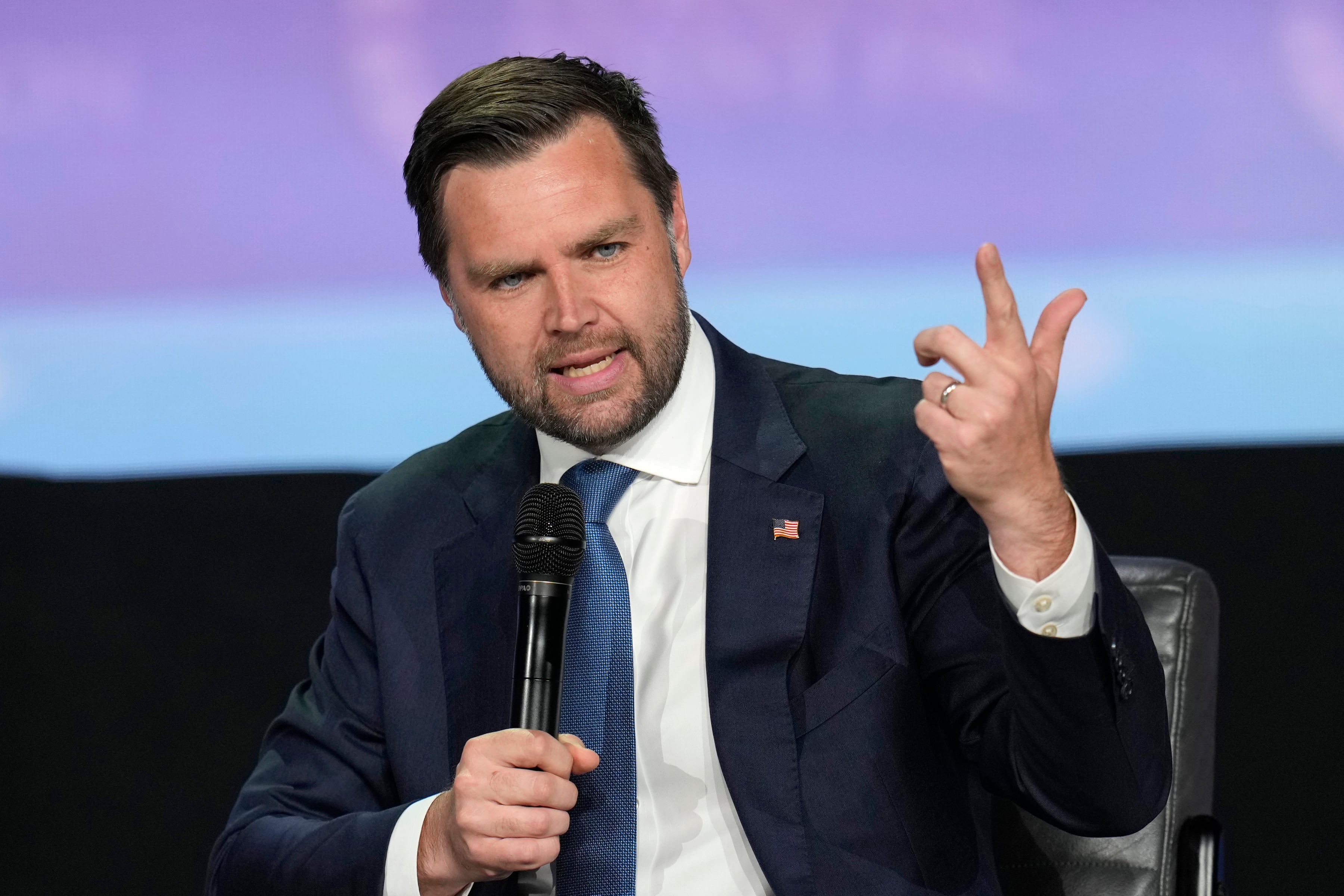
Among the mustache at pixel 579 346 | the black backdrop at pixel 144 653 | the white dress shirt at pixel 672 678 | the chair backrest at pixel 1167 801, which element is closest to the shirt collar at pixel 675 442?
the white dress shirt at pixel 672 678

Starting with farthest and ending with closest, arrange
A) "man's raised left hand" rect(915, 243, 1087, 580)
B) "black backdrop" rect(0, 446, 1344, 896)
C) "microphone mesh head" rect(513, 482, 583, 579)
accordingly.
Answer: "black backdrop" rect(0, 446, 1344, 896), "microphone mesh head" rect(513, 482, 583, 579), "man's raised left hand" rect(915, 243, 1087, 580)

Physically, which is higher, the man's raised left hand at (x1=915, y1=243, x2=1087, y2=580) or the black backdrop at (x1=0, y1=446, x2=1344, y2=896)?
the man's raised left hand at (x1=915, y1=243, x2=1087, y2=580)

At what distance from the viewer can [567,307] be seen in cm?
160

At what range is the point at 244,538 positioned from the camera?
2.75m

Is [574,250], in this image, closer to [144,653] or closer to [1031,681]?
[1031,681]

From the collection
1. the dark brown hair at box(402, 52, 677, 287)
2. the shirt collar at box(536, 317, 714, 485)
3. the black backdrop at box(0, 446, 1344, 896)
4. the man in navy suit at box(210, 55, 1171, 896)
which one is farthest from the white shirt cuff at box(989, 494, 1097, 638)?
the black backdrop at box(0, 446, 1344, 896)

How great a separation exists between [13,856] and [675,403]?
197 cm

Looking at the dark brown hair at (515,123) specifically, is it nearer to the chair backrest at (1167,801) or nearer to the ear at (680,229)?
the ear at (680,229)

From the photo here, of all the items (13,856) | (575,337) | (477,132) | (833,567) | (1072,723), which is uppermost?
(477,132)

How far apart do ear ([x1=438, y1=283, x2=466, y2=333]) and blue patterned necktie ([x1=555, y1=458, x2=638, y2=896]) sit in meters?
0.37

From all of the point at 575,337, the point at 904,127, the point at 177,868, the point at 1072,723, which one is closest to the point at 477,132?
the point at 575,337

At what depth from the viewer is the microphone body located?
1220 millimetres

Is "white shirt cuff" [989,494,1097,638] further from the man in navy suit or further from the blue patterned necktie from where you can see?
the blue patterned necktie

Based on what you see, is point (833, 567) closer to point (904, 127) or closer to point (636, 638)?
point (636, 638)
